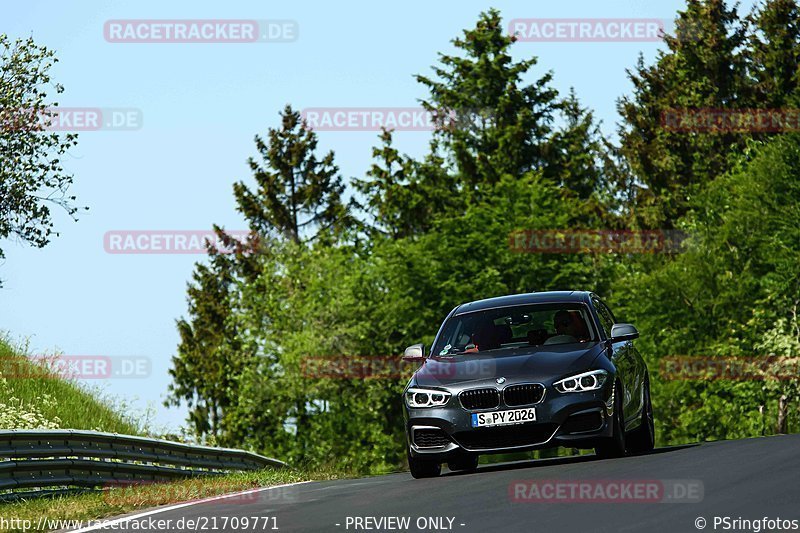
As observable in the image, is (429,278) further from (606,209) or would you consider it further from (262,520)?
(262,520)

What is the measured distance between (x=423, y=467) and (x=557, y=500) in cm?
378

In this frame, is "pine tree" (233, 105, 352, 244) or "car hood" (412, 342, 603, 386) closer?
"car hood" (412, 342, 603, 386)

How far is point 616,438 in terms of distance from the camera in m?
14.4

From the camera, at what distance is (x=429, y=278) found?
55.5m

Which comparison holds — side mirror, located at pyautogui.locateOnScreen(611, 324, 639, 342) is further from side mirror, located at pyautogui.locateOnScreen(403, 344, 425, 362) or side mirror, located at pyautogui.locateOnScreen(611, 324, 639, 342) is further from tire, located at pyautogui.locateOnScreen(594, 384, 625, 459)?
side mirror, located at pyautogui.locateOnScreen(403, 344, 425, 362)

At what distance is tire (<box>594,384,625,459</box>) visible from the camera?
1425 cm

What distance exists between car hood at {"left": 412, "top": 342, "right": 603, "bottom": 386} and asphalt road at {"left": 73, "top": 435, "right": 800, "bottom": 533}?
96 cm

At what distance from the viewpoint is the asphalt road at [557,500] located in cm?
953

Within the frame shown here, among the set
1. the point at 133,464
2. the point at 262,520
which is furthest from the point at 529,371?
the point at 133,464

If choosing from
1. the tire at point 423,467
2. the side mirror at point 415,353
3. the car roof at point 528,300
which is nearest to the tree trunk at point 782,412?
the car roof at point 528,300
